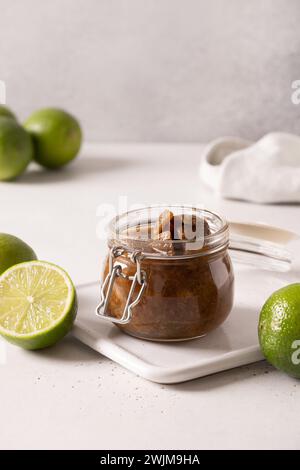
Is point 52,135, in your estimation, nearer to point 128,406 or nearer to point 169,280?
point 169,280

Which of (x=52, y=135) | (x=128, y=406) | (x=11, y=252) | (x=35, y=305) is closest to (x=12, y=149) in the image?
(x=52, y=135)

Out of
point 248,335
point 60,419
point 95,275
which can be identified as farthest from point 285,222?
point 60,419

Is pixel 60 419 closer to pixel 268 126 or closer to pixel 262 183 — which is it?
pixel 262 183

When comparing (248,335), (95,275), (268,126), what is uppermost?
(248,335)
